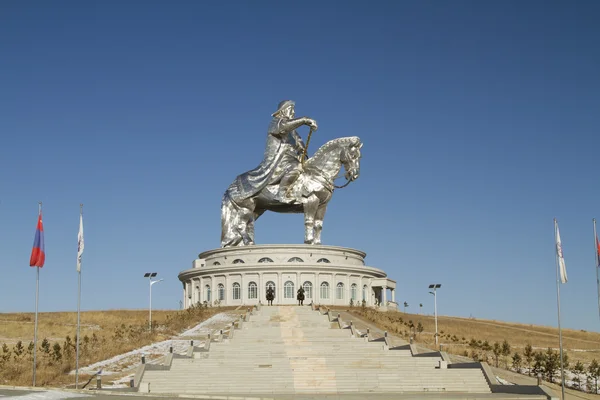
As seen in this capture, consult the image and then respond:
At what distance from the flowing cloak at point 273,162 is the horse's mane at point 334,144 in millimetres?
1789

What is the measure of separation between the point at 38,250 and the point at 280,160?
118 ft

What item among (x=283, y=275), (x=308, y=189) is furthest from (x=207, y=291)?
(x=308, y=189)

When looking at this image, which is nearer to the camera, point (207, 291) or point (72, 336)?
point (72, 336)

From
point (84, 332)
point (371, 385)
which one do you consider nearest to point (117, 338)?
point (84, 332)

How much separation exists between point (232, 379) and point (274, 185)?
37016 mm

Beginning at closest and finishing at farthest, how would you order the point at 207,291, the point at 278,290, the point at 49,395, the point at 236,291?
the point at 49,395, the point at 278,290, the point at 236,291, the point at 207,291

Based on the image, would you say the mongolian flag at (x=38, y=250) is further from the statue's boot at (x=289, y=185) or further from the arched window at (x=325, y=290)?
the arched window at (x=325, y=290)

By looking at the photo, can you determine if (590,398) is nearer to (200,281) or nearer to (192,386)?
(192,386)

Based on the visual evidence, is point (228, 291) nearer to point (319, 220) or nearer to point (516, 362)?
point (319, 220)

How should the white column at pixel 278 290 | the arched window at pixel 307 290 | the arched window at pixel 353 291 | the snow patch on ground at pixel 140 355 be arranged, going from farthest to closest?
the arched window at pixel 353 291, the arched window at pixel 307 290, the white column at pixel 278 290, the snow patch on ground at pixel 140 355

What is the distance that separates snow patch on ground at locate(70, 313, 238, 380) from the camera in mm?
33188

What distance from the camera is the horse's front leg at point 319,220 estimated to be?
6594cm

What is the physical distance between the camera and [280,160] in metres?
64.9

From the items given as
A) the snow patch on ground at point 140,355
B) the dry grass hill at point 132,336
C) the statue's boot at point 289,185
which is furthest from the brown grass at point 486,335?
the snow patch on ground at point 140,355
